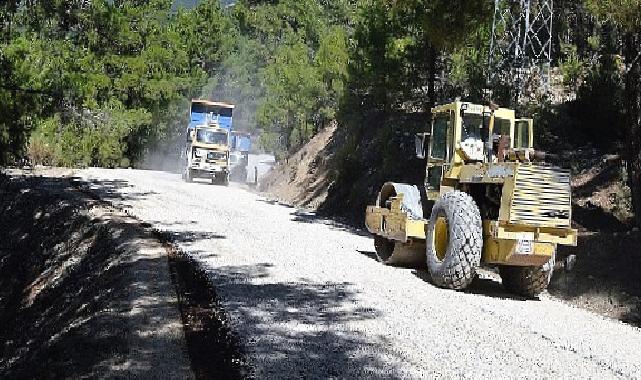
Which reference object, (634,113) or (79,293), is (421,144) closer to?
(634,113)

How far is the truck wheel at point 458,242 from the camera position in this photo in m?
10.2

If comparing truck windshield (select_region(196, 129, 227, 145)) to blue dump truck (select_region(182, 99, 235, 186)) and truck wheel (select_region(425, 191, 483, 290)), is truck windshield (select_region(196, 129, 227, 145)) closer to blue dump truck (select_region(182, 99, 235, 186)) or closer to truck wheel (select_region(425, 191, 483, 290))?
blue dump truck (select_region(182, 99, 235, 186))

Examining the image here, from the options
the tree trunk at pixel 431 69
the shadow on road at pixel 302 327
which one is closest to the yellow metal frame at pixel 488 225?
the shadow on road at pixel 302 327

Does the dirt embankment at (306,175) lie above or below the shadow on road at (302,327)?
above

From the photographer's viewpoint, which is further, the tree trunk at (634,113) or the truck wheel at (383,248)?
the truck wheel at (383,248)

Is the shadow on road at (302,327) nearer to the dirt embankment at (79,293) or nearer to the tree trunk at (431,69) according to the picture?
the dirt embankment at (79,293)

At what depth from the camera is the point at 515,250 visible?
10.0m

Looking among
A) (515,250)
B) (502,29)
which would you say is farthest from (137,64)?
(515,250)

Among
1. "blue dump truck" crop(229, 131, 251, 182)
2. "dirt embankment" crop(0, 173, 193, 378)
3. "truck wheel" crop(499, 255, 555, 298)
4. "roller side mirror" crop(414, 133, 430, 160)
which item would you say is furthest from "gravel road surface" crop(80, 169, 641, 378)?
"blue dump truck" crop(229, 131, 251, 182)

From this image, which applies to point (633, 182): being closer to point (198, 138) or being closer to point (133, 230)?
point (133, 230)

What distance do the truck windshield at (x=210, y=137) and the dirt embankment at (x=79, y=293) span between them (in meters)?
12.6

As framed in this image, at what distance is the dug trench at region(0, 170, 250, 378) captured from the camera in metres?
6.63

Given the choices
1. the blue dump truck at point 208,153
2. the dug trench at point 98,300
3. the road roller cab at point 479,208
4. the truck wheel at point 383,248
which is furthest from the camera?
the blue dump truck at point 208,153

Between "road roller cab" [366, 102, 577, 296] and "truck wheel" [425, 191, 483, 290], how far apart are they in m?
0.01
